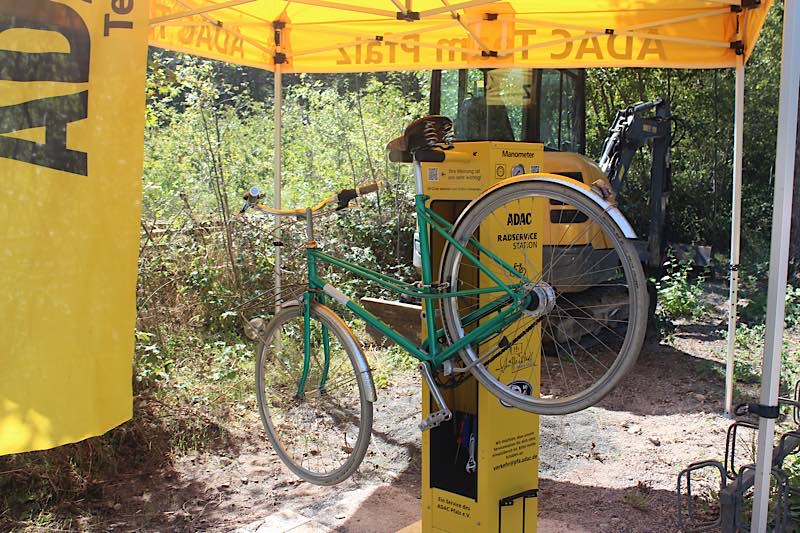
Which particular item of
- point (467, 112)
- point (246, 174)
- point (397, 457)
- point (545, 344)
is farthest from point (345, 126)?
point (397, 457)

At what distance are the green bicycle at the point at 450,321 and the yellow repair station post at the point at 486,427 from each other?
3 cm

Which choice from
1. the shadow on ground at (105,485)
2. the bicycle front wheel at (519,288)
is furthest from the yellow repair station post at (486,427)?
the shadow on ground at (105,485)

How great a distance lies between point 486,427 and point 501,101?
4229mm

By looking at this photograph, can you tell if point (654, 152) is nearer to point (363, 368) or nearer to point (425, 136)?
point (425, 136)

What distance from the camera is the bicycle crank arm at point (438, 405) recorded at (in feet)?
10.1

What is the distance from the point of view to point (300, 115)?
1227 cm

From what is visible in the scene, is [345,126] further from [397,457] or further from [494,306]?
[494,306]

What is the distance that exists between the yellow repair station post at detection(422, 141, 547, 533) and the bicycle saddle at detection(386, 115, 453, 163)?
0.27ft

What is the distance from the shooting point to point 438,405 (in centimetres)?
314

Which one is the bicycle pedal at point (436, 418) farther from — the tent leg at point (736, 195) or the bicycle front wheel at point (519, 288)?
the tent leg at point (736, 195)

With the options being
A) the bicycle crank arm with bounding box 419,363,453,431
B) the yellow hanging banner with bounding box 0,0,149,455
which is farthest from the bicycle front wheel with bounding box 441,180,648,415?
the yellow hanging banner with bounding box 0,0,149,455

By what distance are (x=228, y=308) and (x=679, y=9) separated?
4.68 m

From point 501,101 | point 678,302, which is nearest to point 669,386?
point 678,302

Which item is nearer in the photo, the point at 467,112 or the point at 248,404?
the point at 248,404
